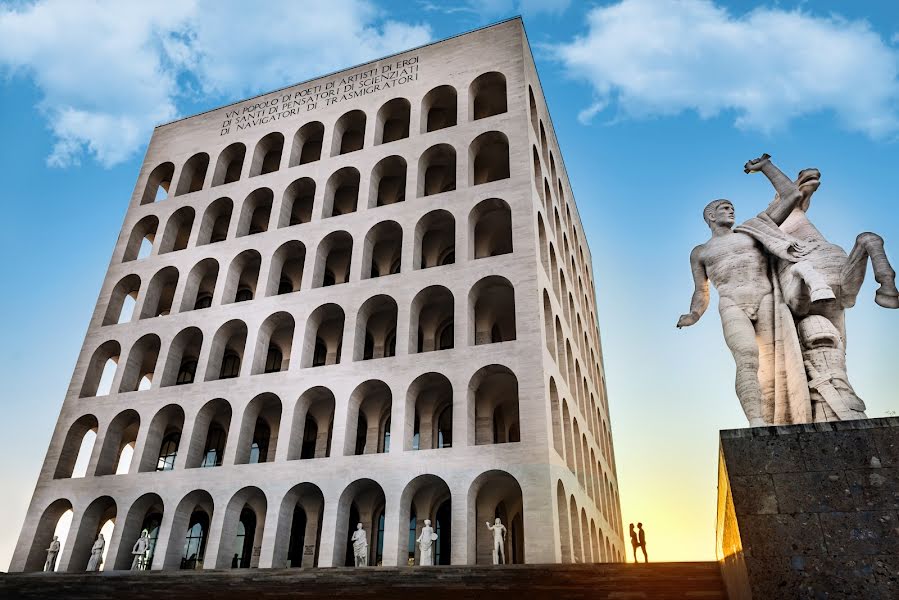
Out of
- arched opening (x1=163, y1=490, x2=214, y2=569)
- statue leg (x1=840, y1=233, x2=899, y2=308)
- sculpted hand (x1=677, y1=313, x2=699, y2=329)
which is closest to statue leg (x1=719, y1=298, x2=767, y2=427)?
sculpted hand (x1=677, y1=313, x2=699, y2=329)

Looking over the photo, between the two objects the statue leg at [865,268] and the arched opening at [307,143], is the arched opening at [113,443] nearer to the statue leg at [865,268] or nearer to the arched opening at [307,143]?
the arched opening at [307,143]

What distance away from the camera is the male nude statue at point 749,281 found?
734 centimetres

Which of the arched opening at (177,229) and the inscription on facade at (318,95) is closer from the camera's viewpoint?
the inscription on facade at (318,95)

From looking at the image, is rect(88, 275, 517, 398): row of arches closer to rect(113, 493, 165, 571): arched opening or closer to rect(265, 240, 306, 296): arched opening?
rect(265, 240, 306, 296): arched opening

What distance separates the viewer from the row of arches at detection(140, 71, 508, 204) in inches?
1206

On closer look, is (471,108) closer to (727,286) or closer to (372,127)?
(372,127)

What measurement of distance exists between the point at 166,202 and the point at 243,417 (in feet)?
46.5

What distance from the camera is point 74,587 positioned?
1617 centimetres

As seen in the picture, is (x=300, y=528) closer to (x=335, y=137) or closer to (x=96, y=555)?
(x=96, y=555)

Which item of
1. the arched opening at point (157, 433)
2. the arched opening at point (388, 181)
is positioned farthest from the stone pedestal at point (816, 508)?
the arched opening at point (157, 433)

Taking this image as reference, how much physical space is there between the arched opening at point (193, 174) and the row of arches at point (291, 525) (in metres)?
16.1

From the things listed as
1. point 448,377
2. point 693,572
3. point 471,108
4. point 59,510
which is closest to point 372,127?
point 471,108

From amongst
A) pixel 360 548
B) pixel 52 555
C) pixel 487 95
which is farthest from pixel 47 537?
pixel 487 95

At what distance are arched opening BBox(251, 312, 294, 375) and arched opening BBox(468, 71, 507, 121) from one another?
476 inches
